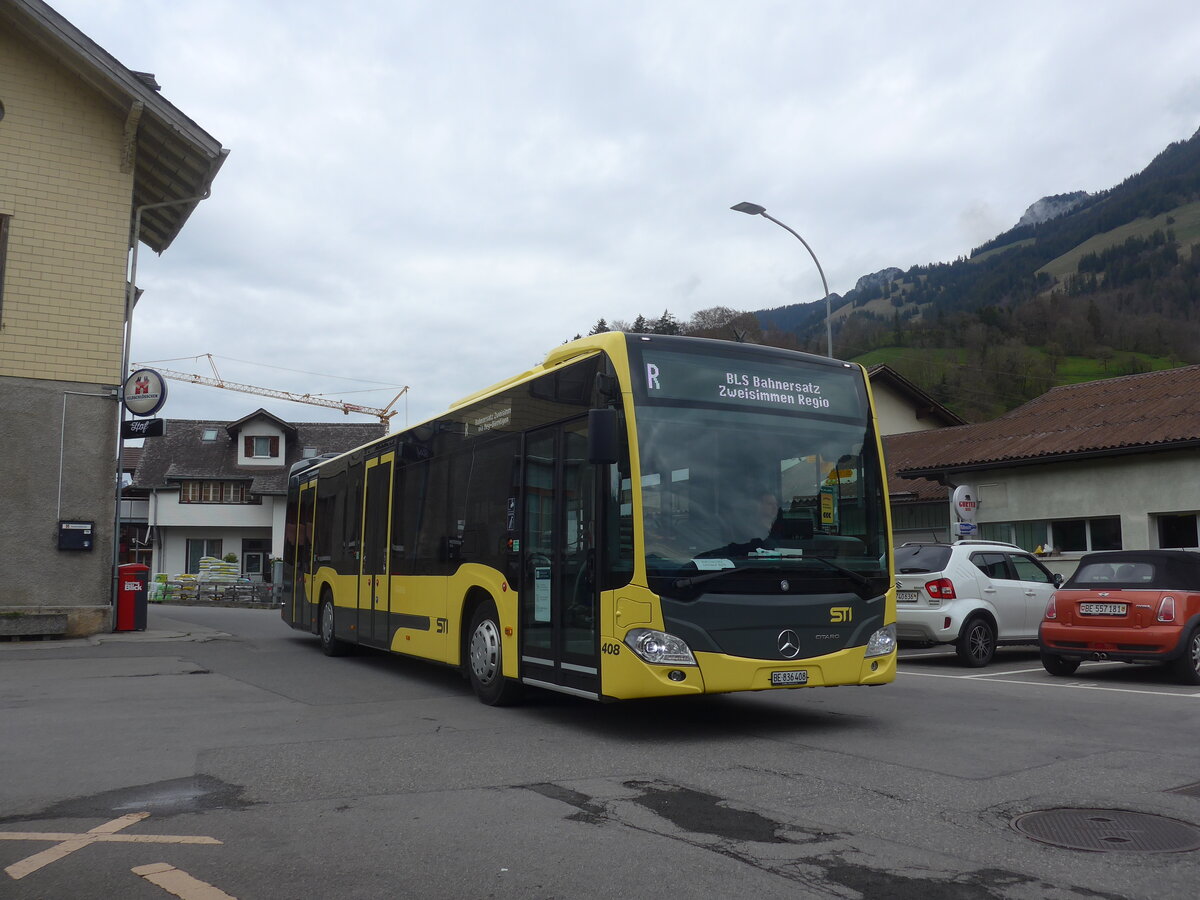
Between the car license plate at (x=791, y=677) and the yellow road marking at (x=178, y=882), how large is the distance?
15.1 feet

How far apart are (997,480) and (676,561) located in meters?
18.7

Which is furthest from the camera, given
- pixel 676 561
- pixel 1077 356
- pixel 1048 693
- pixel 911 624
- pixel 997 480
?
pixel 1077 356

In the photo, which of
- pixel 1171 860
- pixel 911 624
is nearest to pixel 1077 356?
pixel 911 624

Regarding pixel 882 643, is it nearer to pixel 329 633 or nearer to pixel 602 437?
pixel 602 437

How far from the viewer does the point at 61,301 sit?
1802 cm

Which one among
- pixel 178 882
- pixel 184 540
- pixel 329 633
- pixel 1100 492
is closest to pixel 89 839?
pixel 178 882

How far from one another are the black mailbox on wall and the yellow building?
2cm

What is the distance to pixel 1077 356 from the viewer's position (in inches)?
2712

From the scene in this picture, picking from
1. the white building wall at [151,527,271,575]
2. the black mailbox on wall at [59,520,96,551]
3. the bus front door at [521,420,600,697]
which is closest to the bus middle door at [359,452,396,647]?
the bus front door at [521,420,600,697]

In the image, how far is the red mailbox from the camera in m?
19.2

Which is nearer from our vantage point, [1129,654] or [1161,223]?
[1129,654]

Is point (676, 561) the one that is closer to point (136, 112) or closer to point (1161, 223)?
point (136, 112)

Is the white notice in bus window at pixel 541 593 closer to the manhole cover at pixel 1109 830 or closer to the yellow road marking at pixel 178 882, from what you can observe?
the manhole cover at pixel 1109 830

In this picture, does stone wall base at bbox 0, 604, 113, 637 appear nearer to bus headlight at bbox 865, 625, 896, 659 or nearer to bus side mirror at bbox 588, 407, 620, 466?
bus side mirror at bbox 588, 407, 620, 466
